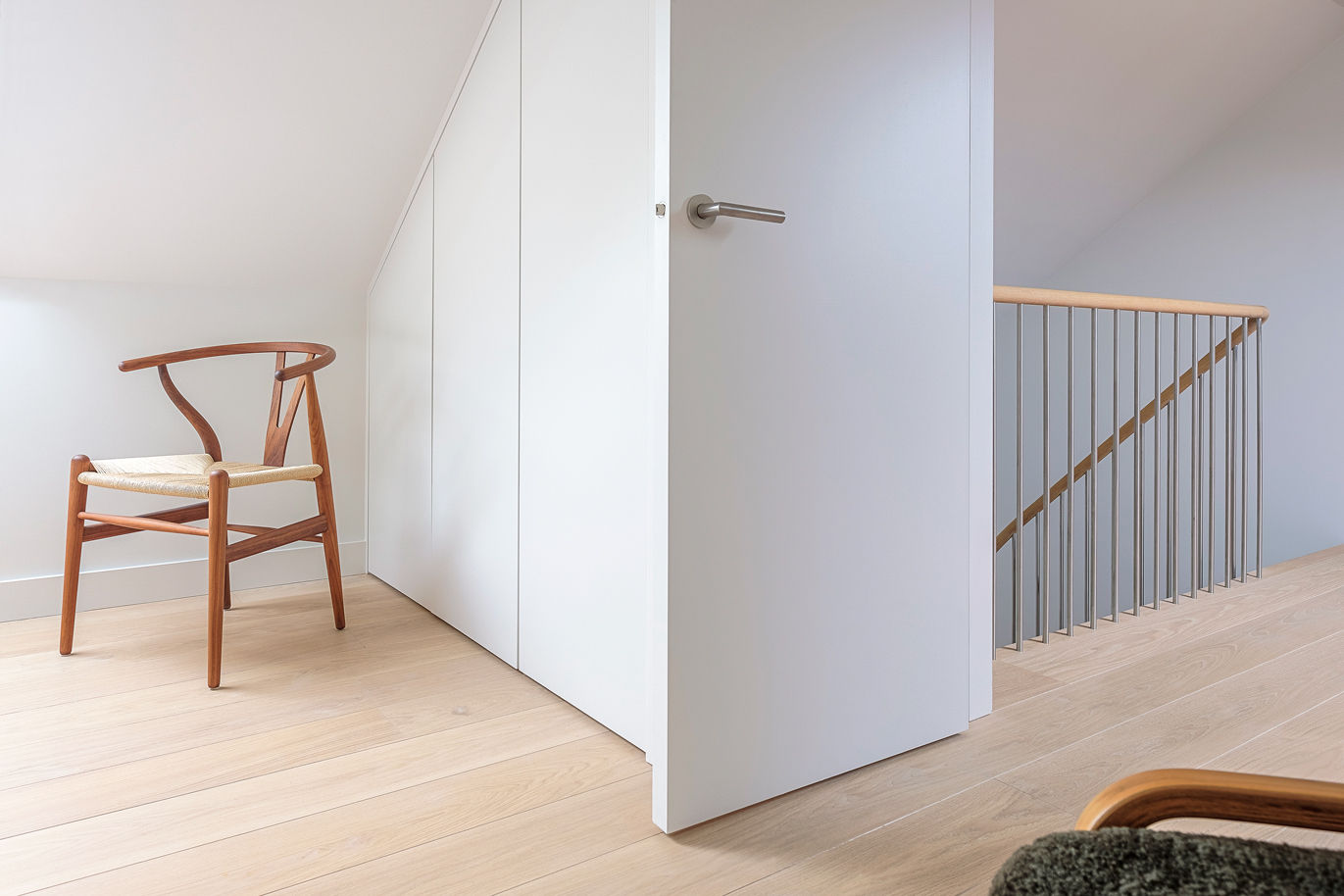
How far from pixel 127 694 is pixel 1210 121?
15.0ft

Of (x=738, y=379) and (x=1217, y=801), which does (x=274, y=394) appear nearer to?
(x=738, y=379)

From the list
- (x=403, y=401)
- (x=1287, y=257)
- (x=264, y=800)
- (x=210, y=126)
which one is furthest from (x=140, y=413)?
(x=1287, y=257)

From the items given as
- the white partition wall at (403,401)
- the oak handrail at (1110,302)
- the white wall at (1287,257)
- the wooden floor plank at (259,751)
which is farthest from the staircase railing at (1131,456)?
the white partition wall at (403,401)

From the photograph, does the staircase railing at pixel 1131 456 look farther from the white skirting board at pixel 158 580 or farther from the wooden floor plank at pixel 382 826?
the white skirting board at pixel 158 580

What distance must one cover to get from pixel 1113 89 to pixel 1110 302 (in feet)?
5.07

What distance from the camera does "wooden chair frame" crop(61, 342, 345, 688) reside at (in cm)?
178

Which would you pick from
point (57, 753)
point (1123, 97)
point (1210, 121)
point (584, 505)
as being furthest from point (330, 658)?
point (1210, 121)

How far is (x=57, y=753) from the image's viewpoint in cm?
146

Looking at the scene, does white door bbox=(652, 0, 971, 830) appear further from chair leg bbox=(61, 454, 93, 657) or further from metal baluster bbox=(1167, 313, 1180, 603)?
chair leg bbox=(61, 454, 93, 657)

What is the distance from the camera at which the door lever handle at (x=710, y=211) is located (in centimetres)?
116

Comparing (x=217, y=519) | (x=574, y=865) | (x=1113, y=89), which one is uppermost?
(x=1113, y=89)

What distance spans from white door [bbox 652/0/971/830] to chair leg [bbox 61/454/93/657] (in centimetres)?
161

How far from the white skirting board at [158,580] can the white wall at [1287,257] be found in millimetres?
3943

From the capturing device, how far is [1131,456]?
396cm
